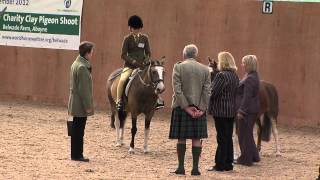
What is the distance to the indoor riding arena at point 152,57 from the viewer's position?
12.4 metres

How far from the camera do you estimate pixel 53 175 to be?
10.7 metres

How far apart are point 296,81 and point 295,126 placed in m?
1.16

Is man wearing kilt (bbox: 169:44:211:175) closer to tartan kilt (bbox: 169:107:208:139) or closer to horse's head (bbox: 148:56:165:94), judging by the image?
tartan kilt (bbox: 169:107:208:139)

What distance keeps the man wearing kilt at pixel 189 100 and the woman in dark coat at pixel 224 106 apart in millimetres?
627

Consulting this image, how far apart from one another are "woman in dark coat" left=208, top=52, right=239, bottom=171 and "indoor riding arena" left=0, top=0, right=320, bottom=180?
29cm

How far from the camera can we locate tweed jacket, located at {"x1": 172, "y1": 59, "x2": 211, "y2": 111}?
35.8ft

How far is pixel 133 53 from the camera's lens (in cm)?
1439

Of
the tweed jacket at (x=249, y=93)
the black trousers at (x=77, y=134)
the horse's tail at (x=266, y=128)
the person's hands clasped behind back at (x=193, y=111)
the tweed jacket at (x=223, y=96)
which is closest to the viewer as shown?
the person's hands clasped behind back at (x=193, y=111)

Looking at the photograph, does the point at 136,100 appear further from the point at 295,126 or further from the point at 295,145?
the point at 295,126

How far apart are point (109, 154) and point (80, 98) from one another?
1.61m

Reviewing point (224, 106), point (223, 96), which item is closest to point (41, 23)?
point (223, 96)

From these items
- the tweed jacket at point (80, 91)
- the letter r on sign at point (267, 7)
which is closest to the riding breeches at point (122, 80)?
the tweed jacket at point (80, 91)

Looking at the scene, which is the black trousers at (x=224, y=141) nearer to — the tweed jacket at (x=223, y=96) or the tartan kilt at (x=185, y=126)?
the tweed jacket at (x=223, y=96)

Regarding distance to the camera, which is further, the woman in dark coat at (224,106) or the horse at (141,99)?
the horse at (141,99)
